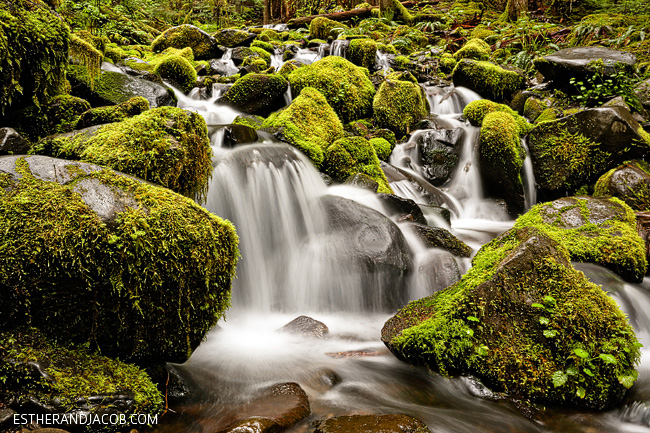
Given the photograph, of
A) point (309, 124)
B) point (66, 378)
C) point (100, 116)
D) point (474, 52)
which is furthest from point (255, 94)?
point (474, 52)

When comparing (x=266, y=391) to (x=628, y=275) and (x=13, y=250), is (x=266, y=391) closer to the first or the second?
(x=13, y=250)

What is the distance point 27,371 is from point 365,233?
3.86 m

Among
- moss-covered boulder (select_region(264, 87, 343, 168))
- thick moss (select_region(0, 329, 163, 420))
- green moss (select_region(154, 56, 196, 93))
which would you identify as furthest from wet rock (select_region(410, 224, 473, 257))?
green moss (select_region(154, 56, 196, 93))

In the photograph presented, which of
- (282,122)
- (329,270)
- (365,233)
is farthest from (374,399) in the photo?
(282,122)

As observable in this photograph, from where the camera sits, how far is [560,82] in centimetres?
1002

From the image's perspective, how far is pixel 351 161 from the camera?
7.11 m

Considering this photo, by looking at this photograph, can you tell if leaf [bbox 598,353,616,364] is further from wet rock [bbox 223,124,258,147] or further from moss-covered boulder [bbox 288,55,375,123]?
moss-covered boulder [bbox 288,55,375,123]

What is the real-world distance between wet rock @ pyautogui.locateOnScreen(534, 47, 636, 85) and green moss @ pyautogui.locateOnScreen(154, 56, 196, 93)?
9169 millimetres

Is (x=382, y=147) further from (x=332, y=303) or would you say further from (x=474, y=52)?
(x=474, y=52)

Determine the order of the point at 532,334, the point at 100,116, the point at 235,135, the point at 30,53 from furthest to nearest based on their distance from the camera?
the point at 235,135
the point at 100,116
the point at 30,53
the point at 532,334

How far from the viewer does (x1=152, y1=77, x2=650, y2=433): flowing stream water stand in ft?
9.56

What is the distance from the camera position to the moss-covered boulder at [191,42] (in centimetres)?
1321

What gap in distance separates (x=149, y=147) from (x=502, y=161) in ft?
22.5

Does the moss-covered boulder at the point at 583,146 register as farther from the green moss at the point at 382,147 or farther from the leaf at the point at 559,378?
the leaf at the point at 559,378
